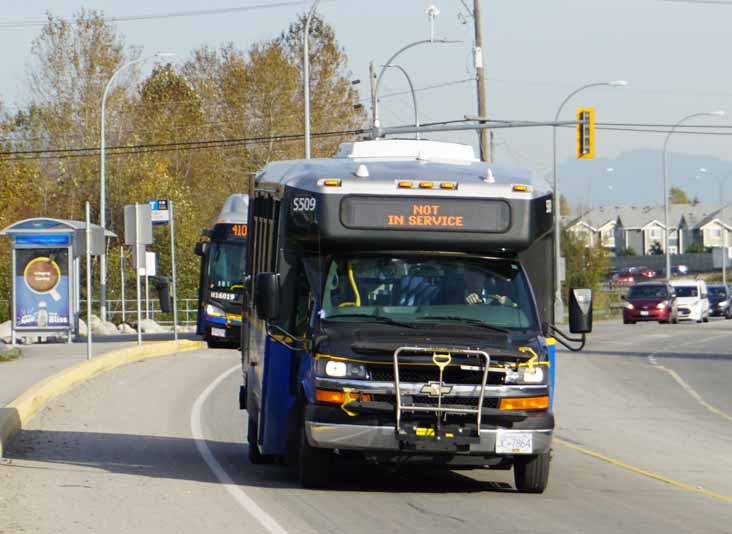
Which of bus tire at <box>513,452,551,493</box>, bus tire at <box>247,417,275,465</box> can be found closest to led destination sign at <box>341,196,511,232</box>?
bus tire at <box>513,452,551,493</box>

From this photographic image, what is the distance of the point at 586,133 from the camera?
4375 centimetres

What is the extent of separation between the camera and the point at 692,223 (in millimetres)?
174500

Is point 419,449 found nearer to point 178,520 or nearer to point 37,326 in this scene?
point 178,520

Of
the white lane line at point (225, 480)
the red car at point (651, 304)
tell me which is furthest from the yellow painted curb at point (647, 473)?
the red car at point (651, 304)

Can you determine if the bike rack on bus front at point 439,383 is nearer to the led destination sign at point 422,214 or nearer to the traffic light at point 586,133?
the led destination sign at point 422,214

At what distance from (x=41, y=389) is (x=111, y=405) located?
101cm

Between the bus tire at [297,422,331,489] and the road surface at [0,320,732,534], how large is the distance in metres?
0.16

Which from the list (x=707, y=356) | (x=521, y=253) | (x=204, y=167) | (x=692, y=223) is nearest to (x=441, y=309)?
(x=521, y=253)

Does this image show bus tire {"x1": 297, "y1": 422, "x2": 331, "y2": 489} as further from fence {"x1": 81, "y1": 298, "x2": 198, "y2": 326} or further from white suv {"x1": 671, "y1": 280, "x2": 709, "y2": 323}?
white suv {"x1": 671, "y1": 280, "x2": 709, "y2": 323}

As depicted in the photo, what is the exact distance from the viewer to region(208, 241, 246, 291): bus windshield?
35.1 metres

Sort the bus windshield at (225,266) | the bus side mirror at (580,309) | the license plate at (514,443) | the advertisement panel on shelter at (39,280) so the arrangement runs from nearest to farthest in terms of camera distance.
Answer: the license plate at (514,443)
the bus side mirror at (580,309)
the bus windshield at (225,266)
the advertisement panel on shelter at (39,280)

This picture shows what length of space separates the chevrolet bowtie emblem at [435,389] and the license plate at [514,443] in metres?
0.55

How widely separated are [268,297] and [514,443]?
2.39 meters

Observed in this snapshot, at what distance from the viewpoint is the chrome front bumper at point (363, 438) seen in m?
11.1
